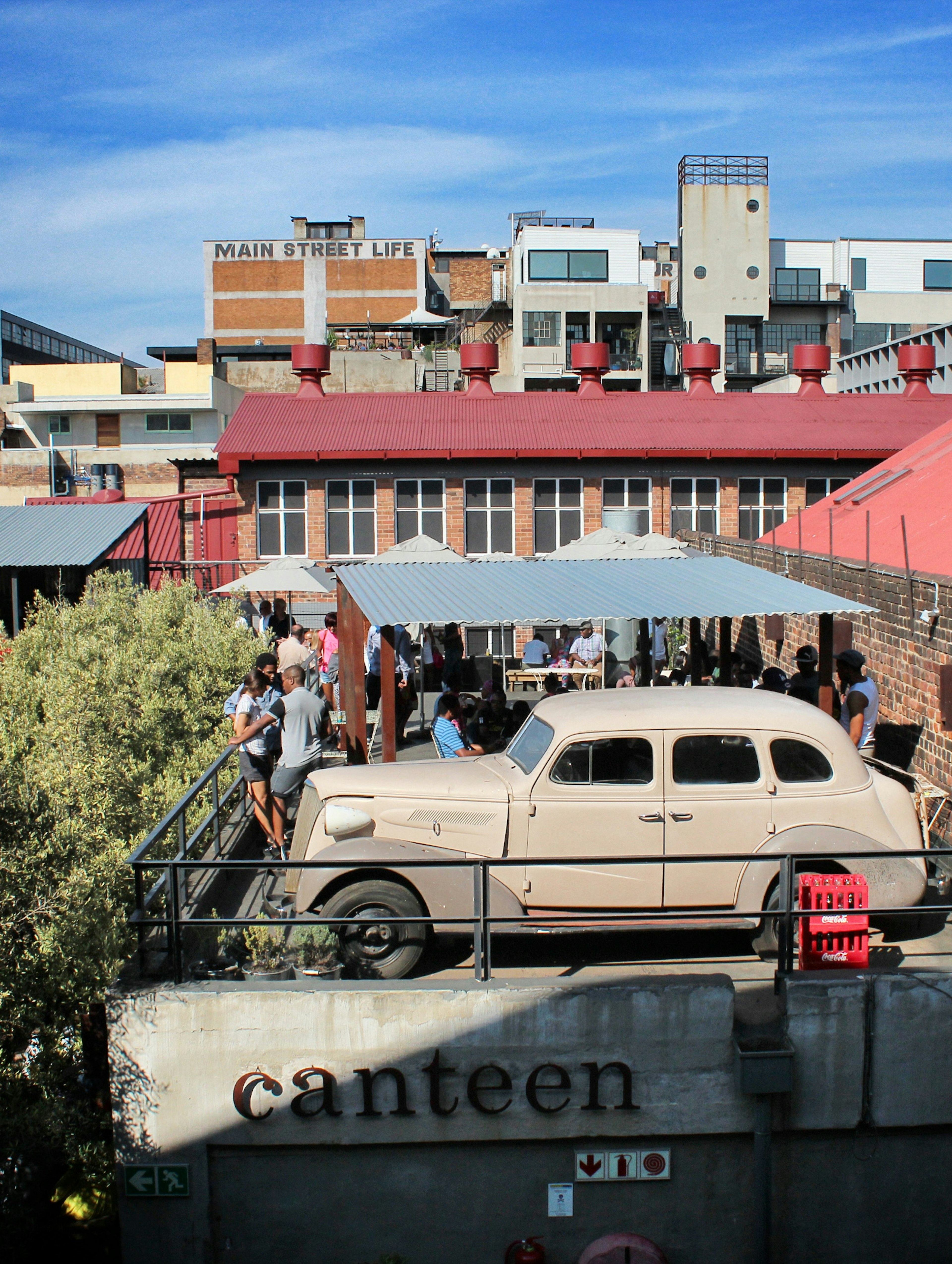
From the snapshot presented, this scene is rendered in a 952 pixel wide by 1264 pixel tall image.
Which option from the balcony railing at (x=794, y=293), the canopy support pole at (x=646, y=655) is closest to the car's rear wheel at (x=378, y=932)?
the canopy support pole at (x=646, y=655)

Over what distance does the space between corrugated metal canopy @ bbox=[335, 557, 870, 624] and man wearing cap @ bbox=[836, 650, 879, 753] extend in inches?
19.1

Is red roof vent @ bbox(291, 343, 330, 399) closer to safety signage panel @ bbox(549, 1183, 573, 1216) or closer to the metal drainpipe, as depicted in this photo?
safety signage panel @ bbox(549, 1183, 573, 1216)

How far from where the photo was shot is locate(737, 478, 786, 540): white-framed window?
27609 millimetres

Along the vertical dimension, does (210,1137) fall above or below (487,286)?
below

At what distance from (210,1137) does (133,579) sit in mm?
18157

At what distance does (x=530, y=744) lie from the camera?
25.7ft

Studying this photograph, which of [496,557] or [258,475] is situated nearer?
[496,557]

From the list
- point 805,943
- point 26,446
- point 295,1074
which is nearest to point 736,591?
point 805,943

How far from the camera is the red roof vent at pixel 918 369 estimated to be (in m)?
30.8

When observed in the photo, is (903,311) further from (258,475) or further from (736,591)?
(736,591)

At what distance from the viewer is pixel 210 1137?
21.5 feet

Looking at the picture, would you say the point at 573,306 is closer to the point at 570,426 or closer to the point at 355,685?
the point at 570,426

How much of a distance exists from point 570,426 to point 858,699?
18547mm

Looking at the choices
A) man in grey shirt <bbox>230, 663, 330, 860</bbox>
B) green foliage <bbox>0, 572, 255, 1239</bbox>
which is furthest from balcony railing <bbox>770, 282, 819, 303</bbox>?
man in grey shirt <bbox>230, 663, 330, 860</bbox>
